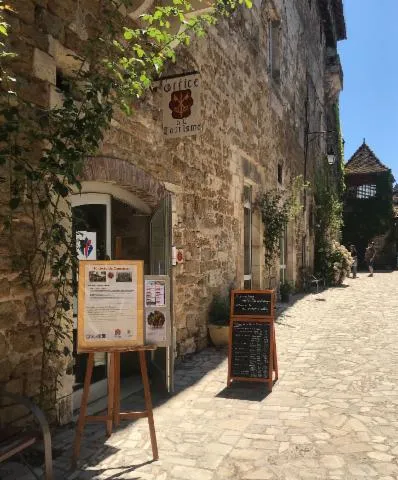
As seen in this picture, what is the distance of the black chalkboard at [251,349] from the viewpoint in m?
4.73

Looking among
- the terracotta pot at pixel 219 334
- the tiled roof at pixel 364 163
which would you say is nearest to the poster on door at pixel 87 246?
the terracotta pot at pixel 219 334

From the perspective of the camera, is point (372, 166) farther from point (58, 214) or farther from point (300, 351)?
point (58, 214)

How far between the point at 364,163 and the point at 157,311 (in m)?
29.9

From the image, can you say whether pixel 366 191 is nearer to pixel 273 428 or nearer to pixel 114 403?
pixel 273 428

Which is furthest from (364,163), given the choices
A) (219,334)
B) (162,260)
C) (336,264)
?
(162,260)

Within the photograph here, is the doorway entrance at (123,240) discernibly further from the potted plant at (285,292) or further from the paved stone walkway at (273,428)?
the potted plant at (285,292)

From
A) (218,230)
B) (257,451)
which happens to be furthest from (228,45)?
(257,451)

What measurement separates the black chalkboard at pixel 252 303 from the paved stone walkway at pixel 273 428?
73 centimetres

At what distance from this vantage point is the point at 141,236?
520 cm

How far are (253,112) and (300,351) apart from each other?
4655 mm

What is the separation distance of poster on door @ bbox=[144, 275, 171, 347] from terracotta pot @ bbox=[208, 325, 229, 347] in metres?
2.96

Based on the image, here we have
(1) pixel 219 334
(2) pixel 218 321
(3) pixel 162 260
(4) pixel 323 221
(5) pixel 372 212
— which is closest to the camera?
(3) pixel 162 260

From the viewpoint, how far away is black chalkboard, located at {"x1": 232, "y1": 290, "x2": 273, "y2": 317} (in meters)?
4.83

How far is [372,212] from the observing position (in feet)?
94.5
